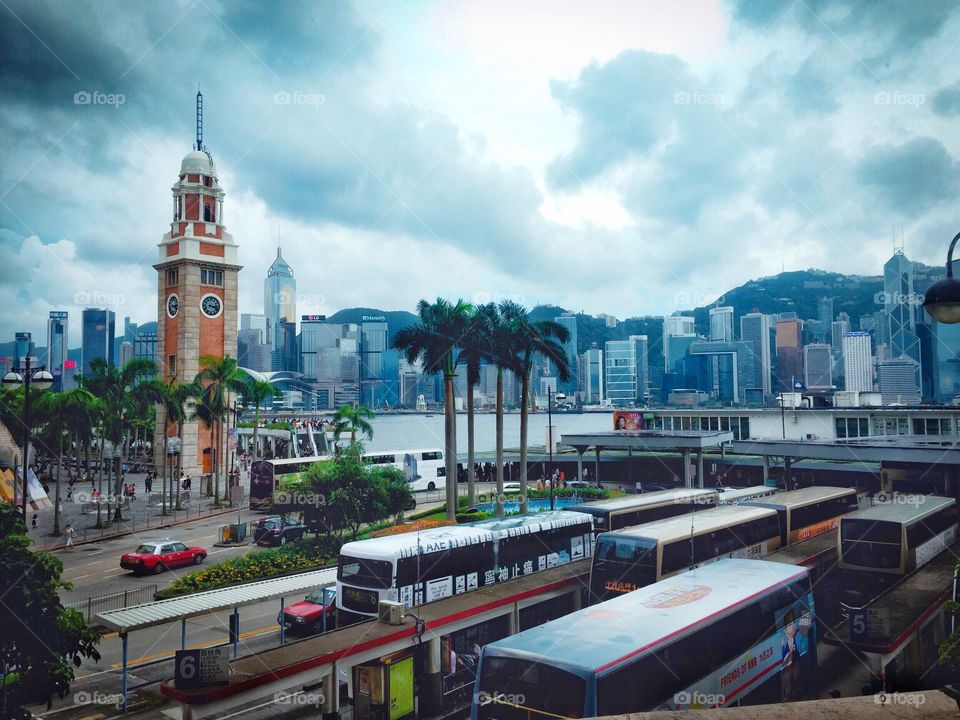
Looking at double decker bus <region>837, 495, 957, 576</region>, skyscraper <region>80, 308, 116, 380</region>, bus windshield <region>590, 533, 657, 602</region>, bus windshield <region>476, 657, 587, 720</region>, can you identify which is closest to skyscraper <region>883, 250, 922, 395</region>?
double decker bus <region>837, 495, 957, 576</region>

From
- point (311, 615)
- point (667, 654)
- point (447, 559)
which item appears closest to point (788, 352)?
point (447, 559)

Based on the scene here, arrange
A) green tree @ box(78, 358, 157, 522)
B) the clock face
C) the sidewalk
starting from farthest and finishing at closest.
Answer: the clock face
green tree @ box(78, 358, 157, 522)
the sidewalk

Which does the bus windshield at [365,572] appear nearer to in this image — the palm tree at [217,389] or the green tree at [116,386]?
the green tree at [116,386]

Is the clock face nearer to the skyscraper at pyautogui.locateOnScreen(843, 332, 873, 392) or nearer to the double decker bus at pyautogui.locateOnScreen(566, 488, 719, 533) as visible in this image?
the double decker bus at pyautogui.locateOnScreen(566, 488, 719, 533)

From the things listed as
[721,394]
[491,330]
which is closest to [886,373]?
[721,394]

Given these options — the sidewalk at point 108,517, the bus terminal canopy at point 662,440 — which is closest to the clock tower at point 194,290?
the sidewalk at point 108,517

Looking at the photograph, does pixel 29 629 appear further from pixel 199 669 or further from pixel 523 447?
pixel 523 447
